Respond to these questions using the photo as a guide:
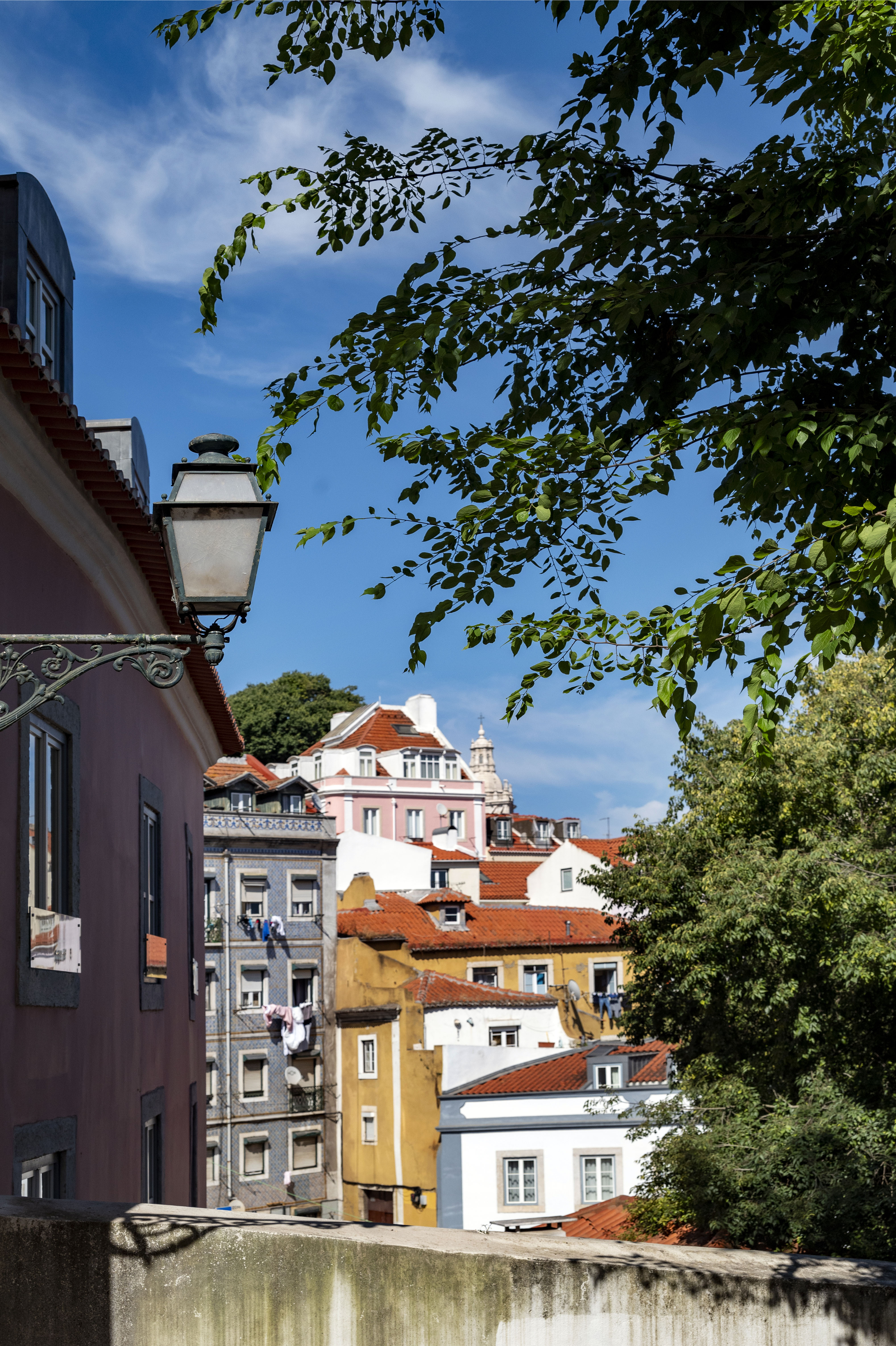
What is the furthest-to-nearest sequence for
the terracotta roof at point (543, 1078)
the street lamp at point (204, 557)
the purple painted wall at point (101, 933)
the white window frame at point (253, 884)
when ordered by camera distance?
the white window frame at point (253, 884) → the terracotta roof at point (543, 1078) → the purple painted wall at point (101, 933) → the street lamp at point (204, 557)

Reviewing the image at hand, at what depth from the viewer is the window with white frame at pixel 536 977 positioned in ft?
142

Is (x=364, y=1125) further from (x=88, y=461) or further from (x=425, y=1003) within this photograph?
(x=88, y=461)

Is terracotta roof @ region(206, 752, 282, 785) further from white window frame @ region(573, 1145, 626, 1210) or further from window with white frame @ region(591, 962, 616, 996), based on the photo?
white window frame @ region(573, 1145, 626, 1210)

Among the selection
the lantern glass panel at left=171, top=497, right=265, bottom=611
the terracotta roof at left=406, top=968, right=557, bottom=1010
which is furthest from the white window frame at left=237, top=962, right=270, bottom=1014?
the lantern glass panel at left=171, top=497, right=265, bottom=611

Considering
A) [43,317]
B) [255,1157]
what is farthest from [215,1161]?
[43,317]

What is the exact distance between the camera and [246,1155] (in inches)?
1547

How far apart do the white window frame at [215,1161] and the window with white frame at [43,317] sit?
3292cm

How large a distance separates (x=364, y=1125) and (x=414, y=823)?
2464 cm

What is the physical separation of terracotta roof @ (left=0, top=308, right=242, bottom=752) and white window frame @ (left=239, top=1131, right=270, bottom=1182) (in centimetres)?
3196

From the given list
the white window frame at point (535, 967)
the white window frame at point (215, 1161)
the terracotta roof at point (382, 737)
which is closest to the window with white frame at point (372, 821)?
the terracotta roof at point (382, 737)

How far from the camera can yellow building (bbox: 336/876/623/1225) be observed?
1451 inches

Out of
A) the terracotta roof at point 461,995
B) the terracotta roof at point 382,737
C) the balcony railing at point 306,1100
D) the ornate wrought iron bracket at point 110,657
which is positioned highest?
the terracotta roof at point 382,737

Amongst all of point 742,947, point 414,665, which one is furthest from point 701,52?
point 742,947

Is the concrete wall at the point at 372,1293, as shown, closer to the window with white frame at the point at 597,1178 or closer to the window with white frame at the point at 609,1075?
the window with white frame at the point at 609,1075
